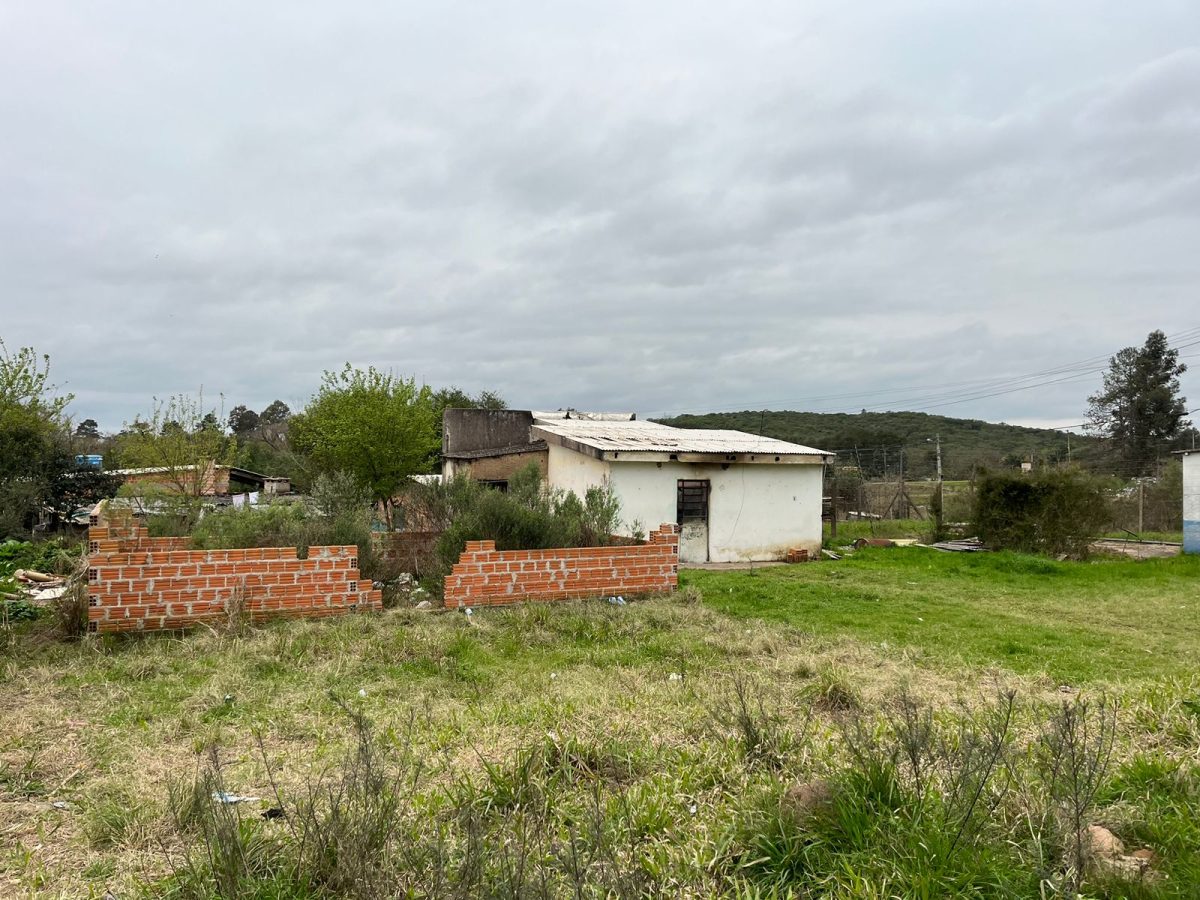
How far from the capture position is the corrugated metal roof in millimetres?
15617

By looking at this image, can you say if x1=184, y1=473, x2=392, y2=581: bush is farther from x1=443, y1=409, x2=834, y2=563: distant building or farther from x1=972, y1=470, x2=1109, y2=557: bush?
x1=972, y1=470, x2=1109, y2=557: bush

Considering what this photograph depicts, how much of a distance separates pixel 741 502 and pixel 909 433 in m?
38.9

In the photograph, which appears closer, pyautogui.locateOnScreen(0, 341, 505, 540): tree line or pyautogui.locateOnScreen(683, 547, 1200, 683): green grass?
pyautogui.locateOnScreen(683, 547, 1200, 683): green grass

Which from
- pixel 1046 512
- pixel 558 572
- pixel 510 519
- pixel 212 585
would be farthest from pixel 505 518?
pixel 1046 512

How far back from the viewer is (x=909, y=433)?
167ft

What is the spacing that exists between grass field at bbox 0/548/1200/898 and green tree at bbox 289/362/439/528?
18353 millimetres

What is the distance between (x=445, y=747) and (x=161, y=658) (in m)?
3.62

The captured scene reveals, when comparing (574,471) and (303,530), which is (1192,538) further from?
(303,530)

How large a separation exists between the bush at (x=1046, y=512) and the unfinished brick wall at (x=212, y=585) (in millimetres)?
14635

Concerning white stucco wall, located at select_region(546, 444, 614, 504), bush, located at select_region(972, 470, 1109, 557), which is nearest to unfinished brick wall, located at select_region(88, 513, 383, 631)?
white stucco wall, located at select_region(546, 444, 614, 504)

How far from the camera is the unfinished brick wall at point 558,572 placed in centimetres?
859

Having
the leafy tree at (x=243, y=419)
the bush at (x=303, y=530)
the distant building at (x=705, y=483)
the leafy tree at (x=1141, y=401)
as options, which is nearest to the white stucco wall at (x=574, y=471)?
the distant building at (x=705, y=483)

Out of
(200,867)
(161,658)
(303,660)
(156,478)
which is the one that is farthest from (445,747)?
(156,478)

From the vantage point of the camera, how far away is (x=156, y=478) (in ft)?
75.0
